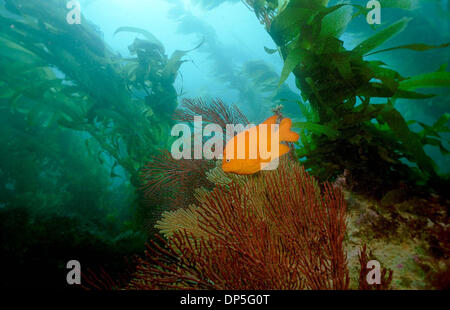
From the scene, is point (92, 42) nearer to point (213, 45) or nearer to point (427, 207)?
point (427, 207)

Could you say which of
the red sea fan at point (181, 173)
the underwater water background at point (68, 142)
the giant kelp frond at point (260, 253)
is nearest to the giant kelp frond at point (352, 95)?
the giant kelp frond at point (260, 253)

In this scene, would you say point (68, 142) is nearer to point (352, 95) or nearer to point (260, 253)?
point (260, 253)

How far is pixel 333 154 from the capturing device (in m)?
2.35

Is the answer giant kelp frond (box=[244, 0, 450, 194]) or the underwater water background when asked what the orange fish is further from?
the underwater water background

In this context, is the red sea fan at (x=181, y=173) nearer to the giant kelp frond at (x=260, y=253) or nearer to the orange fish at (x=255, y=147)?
the orange fish at (x=255, y=147)

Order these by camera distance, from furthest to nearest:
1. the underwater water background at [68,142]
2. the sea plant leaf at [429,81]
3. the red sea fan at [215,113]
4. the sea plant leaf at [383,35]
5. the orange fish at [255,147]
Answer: the underwater water background at [68,142]
the red sea fan at [215,113]
the sea plant leaf at [383,35]
the sea plant leaf at [429,81]
the orange fish at [255,147]

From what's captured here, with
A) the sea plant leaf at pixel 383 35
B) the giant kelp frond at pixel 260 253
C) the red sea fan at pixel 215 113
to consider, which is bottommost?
the giant kelp frond at pixel 260 253

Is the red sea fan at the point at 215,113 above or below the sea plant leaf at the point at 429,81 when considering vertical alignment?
above

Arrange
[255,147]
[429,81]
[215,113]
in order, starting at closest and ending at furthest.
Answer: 1. [255,147]
2. [429,81]
3. [215,113]

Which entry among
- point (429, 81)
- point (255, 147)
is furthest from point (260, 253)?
point (429, 81)

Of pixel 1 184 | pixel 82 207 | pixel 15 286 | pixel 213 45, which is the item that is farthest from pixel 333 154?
pixel 213 45

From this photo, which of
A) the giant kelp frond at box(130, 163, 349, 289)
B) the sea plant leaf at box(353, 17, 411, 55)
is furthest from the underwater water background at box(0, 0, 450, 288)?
the giant kelp frond at box(130, 163, 349, 289)

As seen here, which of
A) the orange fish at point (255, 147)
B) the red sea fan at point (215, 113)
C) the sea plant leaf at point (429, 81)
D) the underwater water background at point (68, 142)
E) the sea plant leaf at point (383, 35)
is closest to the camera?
Answer: the orange fish at point (255, 147)

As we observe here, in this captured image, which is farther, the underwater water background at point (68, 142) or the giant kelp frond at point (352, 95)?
the underwater water background at point (68, 142)
